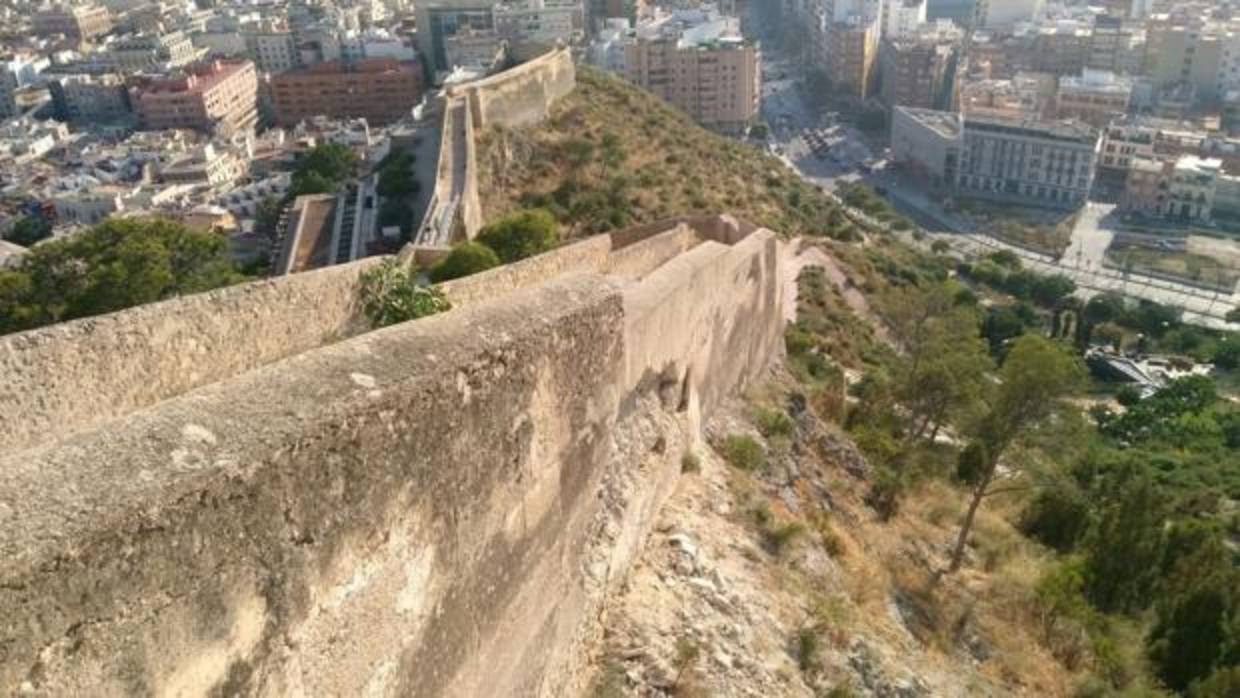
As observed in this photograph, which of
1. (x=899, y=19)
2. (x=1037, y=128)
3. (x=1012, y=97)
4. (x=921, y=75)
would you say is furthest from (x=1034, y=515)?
(x=899, y=19)

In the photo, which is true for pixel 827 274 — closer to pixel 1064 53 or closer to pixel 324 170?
pixel 324 170

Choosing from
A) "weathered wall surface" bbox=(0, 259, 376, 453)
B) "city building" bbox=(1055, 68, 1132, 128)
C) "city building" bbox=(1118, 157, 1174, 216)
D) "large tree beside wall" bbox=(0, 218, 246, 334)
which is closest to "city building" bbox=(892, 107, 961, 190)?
"city building" bbox=(1055, 68, 1132, 128)

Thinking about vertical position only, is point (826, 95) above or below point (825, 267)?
below

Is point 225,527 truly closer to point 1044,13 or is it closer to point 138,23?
point 138,23

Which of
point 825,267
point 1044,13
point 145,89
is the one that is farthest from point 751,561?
point 1044,13

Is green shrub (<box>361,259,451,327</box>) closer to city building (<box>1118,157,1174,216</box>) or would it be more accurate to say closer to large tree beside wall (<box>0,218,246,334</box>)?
large tree beside wall (<box>0,218,246,334</box>)

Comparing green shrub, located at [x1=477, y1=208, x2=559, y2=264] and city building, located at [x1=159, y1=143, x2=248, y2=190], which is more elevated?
green shrub, located at [x1=477, y1=208, x2=559, y2=264]

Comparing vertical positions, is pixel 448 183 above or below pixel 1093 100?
above
